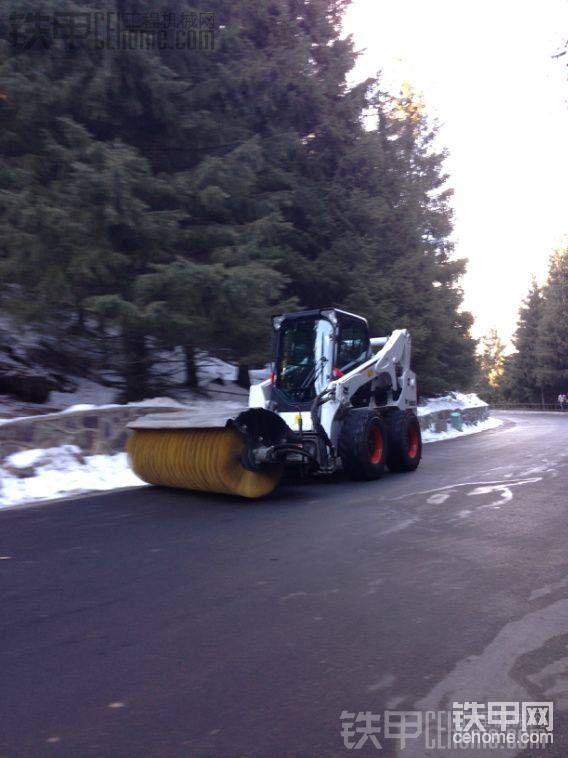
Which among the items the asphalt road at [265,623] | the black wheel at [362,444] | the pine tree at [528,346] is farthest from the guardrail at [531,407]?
the asphalt road at [265,623]

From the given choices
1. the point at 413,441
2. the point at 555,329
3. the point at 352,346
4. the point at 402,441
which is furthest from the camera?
the point at 555,329

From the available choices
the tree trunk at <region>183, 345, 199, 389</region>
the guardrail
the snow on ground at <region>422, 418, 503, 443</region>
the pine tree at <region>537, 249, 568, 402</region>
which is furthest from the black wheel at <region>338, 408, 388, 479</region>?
the guardrail

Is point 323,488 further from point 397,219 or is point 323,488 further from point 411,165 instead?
point 411,165

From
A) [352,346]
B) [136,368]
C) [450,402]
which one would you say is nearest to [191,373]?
[136,368]

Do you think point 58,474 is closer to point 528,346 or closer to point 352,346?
point 352,346

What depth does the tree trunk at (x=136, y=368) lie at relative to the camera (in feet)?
51.8

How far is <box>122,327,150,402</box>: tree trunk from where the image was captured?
15797 millimetres

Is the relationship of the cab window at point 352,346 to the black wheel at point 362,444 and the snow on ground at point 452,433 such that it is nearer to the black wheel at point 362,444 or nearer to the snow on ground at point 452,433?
the black wheel at point 362,444

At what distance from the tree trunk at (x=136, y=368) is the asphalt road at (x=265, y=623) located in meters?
7.19

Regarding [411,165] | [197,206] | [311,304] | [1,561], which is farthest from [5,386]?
[411,165]

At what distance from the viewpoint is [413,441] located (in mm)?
13414

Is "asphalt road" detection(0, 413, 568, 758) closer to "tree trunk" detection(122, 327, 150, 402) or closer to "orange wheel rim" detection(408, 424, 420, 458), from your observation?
"orange wheel rim" detection(408, 424, 420, 458)

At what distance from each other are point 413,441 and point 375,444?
1744 mm

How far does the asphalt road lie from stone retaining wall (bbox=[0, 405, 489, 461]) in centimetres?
205
